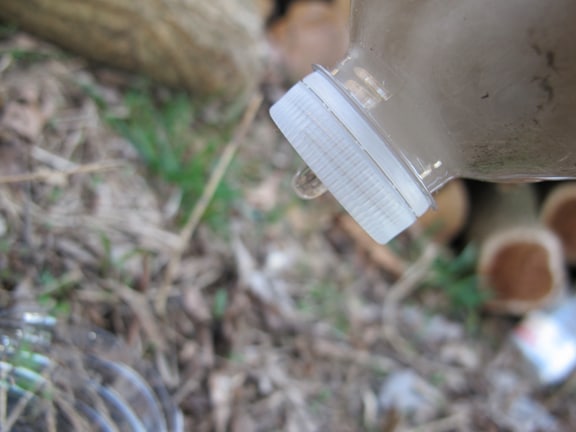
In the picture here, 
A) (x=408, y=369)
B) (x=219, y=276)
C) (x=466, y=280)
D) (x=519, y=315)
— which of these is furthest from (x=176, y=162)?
(x=519, y=315)

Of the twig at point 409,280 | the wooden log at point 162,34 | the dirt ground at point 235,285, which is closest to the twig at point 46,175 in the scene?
the dirt ground at point 235,285

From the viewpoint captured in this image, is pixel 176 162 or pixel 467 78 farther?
pixel 176 162

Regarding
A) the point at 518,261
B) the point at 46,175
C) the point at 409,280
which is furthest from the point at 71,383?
the point at 518,261

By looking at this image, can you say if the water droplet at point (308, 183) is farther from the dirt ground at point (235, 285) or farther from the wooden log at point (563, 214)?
the wooden log at point (563, 214)

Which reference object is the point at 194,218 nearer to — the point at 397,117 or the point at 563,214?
the point at 397,117

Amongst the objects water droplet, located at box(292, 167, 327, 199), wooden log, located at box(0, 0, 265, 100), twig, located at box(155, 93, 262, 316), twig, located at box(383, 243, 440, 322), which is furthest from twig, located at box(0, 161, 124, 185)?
twig, located at box(383, 243, 440, 322)

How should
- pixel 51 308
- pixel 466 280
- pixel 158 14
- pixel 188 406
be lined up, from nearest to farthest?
1. pixel 51 308
2. pixel 188 406
3. pixel 158 14
4. pixel 466 280

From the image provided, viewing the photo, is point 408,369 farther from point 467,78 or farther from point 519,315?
point 467,78
